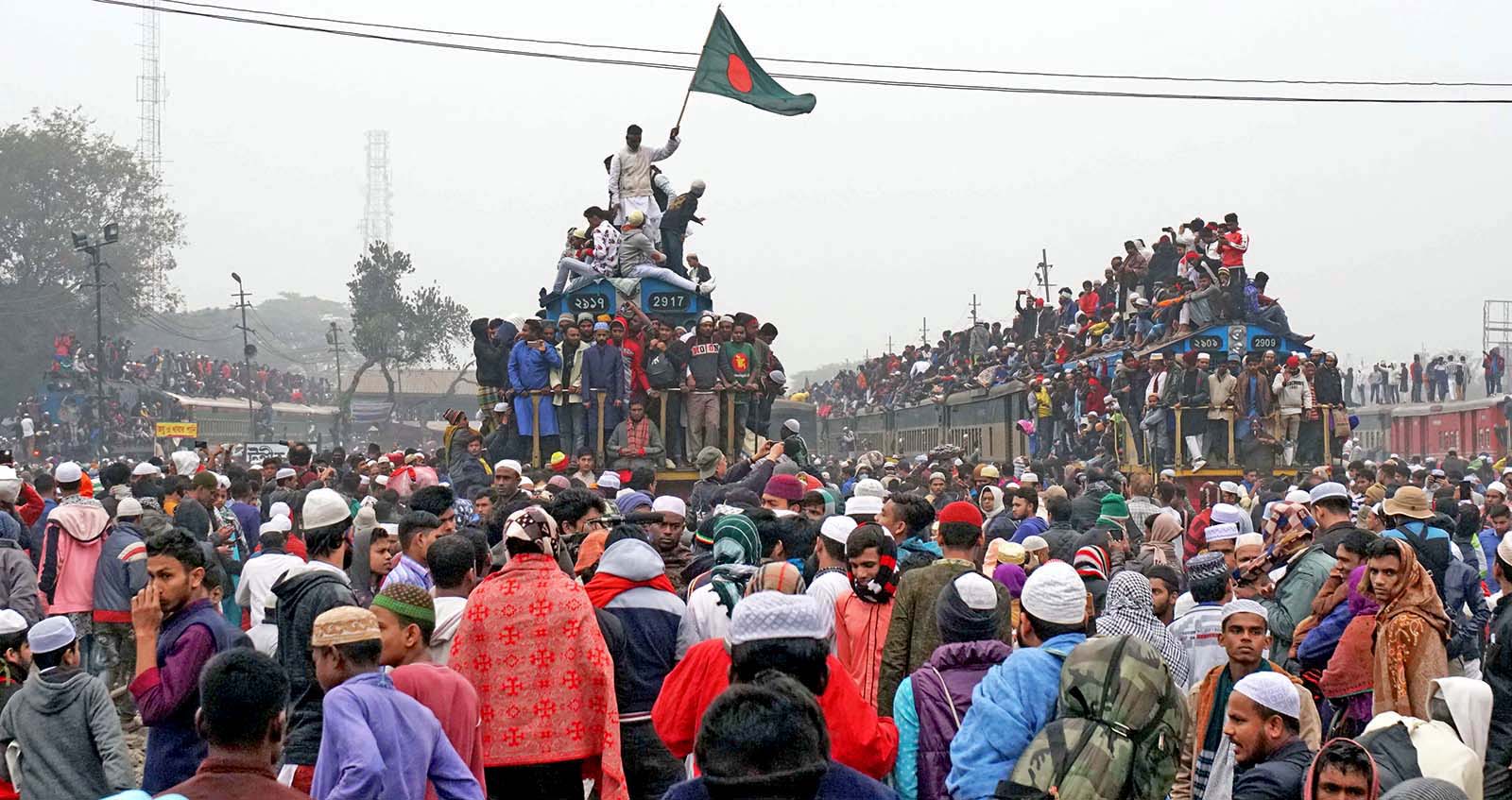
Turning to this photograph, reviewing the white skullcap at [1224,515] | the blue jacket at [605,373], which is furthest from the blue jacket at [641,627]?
the blue jacket at [605,373]

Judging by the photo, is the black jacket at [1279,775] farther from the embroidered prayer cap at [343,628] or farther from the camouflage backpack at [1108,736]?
the embroidered prayer cap at [343,628]

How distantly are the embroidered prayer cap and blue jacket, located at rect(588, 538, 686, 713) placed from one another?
5.86 feet

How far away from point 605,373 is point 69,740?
578 inches

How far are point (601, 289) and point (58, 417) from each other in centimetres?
3495

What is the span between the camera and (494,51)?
2125 centimetres

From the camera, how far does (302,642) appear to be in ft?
19.1

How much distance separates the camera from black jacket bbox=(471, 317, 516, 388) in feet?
70.2

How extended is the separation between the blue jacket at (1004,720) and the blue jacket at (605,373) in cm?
1585

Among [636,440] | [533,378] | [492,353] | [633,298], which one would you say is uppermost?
[633,298]

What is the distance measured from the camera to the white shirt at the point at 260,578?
7.53 metres

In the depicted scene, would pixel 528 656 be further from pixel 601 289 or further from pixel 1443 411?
pixel 1443 411

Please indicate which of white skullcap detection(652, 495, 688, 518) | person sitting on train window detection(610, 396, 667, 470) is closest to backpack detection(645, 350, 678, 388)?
person sitting on train window detection(610, 396, 667, 470)

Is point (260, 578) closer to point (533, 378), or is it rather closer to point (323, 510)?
point (323, 510)

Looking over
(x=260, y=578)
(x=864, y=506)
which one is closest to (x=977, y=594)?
(x=260, y=578)
